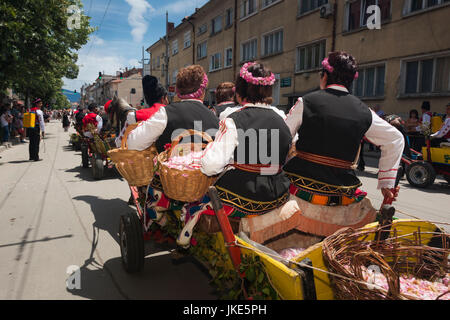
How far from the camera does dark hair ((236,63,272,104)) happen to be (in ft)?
8.45

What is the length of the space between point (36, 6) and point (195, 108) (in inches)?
507

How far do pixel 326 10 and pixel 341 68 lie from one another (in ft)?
47.3

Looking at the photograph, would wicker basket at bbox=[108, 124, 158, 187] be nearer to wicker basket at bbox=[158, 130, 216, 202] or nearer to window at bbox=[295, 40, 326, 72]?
wicker basket at bbox=[158, 130, 216, 202]

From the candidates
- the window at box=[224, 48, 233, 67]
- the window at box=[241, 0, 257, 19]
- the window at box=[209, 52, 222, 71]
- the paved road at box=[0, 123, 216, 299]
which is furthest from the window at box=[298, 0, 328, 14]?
the paved road at box=[0, 123, 216, 299]

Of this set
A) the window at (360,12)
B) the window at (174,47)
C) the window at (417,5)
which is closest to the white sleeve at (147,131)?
the window at (417,5)

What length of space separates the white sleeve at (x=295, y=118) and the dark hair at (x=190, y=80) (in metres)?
1.21

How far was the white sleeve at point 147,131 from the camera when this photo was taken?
324 cm

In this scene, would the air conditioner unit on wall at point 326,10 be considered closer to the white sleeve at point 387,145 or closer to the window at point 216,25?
the window at point 216,25

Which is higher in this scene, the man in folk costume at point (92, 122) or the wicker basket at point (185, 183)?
the man in folk costume at point (92, 122)

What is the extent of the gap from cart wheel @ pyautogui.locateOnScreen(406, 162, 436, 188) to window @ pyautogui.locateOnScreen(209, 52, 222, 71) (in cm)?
2058

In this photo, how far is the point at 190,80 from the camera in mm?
3449

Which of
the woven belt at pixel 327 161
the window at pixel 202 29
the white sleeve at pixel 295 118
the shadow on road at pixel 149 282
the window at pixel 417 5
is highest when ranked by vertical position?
the window at pixel 202 29

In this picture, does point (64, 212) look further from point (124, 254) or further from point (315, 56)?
point (315, 56)

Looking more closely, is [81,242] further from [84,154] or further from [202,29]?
[202,29]
